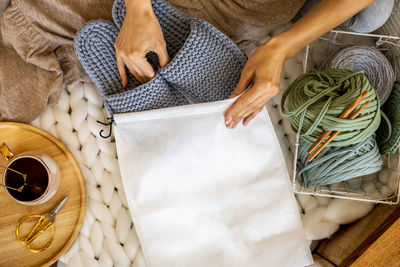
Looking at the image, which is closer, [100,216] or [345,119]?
[345,119]

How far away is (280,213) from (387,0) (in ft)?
1.43

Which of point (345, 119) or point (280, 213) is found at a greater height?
point (345, 119)

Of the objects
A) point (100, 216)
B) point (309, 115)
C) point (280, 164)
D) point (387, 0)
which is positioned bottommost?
point (100, 216)

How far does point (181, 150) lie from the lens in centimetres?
67

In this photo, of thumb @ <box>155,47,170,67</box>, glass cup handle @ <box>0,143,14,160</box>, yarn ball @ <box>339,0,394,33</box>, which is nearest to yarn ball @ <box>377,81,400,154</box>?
yarn ball @ <box>339,0,394,33</box>

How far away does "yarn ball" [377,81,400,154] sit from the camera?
26.8 inches

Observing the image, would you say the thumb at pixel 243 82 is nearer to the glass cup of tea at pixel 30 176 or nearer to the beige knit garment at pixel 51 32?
the beige knit garment at pixel 51 32

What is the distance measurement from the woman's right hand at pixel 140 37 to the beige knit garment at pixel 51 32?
0.11m

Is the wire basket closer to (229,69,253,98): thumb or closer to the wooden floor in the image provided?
the wooden floor

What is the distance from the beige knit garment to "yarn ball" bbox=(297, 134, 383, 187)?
26cm

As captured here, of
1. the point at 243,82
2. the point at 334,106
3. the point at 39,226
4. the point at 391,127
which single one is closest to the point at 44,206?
the point at 39,226

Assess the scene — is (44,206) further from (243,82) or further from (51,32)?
(243,82)

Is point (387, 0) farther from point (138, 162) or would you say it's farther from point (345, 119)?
point (138, 162)

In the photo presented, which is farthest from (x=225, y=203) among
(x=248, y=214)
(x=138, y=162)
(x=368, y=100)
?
(x=368, y=100)
